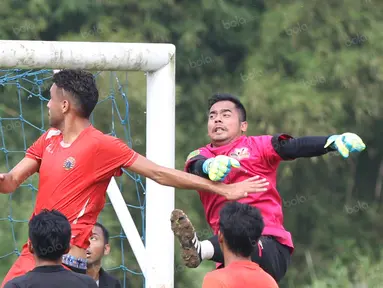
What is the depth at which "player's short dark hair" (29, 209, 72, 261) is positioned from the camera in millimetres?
6164

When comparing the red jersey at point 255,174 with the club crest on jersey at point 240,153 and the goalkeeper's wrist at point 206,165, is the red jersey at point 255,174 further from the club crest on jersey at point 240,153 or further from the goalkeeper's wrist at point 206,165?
the goalkeeper's wrist at point 206,165

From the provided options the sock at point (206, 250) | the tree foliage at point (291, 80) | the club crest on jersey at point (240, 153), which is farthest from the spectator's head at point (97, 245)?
the tree foliage at point (291, 80)

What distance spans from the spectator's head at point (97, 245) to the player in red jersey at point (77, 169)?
107 centimetres

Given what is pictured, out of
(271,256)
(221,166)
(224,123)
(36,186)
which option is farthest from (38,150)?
(36,186)

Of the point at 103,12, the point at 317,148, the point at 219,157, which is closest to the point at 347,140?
the point at 317,148

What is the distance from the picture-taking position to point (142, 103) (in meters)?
14.3

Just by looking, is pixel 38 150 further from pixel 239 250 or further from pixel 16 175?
pixel 239 250

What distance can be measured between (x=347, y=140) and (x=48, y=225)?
1.89 metres

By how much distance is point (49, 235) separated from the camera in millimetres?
6188

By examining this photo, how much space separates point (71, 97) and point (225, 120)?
1.09m

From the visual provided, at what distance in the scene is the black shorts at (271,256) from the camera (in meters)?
7.33

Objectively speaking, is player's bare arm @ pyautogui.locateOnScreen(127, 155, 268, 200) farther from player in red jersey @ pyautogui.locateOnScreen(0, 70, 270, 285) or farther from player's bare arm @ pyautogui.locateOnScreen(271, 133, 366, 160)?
player's bare arm @ pyautogui.locateOnScreen(271, 133, 366, 160)

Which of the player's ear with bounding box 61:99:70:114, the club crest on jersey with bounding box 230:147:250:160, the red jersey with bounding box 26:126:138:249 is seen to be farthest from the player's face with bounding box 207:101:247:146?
the player's ear with bounding box 61:99:70:114

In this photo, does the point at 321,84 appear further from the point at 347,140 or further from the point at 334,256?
the point at 347,140
